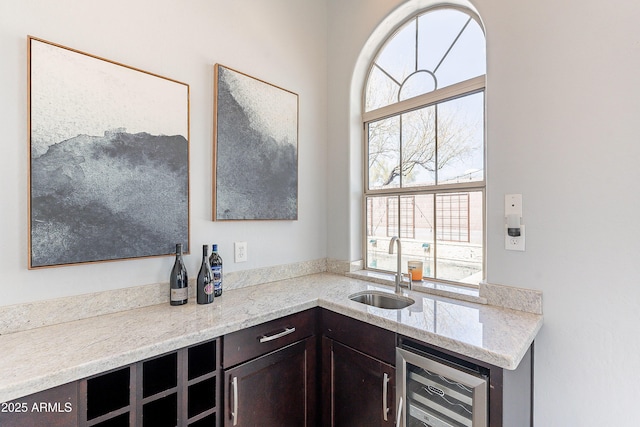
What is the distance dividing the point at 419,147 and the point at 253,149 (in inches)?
43.1

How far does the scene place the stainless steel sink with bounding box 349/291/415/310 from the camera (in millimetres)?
1665

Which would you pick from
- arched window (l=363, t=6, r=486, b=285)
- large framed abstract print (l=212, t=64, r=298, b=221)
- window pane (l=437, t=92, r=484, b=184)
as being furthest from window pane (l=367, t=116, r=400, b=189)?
large framed abstract print (l=212, t=64, r=298, b=221)

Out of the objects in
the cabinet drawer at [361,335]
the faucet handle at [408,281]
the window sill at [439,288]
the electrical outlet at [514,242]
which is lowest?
the cabinet drawer at [361,335]

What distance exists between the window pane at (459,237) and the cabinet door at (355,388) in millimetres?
771

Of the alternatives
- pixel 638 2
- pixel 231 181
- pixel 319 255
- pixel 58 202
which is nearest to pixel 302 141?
pixel 231 181

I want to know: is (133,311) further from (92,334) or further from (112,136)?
(112,136)

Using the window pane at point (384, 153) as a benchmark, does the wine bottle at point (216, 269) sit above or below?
below

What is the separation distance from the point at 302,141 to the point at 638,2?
175 centimetres

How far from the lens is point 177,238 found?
5.04 ft

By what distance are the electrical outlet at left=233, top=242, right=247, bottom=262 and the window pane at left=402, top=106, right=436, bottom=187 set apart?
115 cm

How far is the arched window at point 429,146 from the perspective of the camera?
1.69 m

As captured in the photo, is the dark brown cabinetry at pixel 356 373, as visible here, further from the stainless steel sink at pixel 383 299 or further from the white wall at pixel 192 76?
the white wall at pixel 192 76

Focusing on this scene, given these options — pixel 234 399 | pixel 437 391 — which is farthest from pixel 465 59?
pixel 234 399

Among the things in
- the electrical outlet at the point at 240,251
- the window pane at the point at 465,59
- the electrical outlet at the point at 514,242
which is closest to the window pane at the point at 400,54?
the window pane at the point at 465,59
